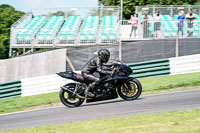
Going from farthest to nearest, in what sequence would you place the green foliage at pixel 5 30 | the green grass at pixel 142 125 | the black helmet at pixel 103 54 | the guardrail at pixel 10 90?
the green foliage at pixel 5 30 < the guardrail at pixel 10 90 < the black helmet at pixel 103 54 < the green grass at pixel 142 125

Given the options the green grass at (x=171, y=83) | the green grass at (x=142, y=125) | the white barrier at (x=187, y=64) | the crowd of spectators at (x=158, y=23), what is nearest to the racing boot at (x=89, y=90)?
the green grass at (x=142, y=125)

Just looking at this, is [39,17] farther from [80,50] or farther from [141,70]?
[141,70]

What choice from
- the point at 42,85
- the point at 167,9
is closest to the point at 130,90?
the point at 42,85

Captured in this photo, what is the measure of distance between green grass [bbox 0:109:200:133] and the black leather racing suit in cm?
235

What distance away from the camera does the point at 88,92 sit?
9953 mm

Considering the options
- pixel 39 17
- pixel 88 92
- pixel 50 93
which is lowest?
pixel 50 93

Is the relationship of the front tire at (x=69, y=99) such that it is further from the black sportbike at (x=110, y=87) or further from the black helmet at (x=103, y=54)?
the black helmet at (x=103, y=54)

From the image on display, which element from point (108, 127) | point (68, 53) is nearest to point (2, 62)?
point (68, 53)

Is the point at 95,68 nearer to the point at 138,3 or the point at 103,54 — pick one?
the point at 103,54

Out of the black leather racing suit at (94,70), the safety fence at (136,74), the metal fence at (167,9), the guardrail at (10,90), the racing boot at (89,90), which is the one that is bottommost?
the guardrail at (10,90)

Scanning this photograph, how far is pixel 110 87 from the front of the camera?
31.9 feet

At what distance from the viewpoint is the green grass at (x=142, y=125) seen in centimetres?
602

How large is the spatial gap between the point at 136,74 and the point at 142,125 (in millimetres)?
9061

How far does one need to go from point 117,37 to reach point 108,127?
44.6ft
